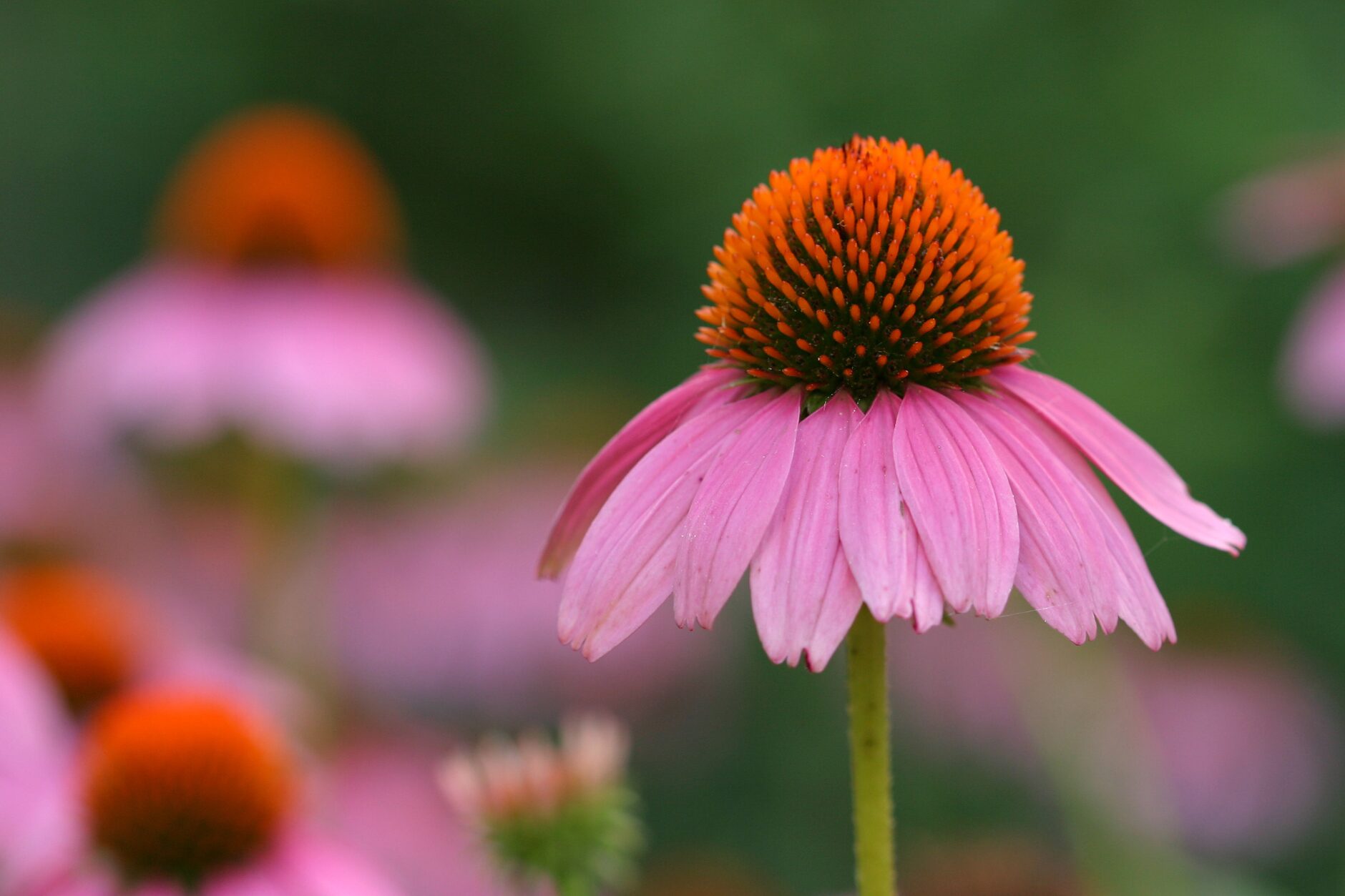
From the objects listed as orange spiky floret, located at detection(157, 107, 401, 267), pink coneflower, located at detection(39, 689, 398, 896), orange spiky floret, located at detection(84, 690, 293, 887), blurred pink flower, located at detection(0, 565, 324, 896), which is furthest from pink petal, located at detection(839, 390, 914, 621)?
orange spiky floret, located at detection(157, 107, 401, 267)

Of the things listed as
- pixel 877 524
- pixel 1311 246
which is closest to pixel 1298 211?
pixel 1311 246

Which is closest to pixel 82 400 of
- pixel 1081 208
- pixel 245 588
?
pixel 245 588

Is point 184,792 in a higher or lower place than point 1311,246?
lower

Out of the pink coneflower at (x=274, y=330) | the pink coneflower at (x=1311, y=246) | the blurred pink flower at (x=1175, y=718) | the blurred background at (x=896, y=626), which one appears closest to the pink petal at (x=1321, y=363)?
the pink coneflower at (x=1311, y=246)

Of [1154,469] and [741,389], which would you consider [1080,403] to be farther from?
[741,389]

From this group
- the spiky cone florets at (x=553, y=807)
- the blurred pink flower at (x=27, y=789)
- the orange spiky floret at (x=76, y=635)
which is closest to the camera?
the spiky cone florets at (x=553, y=807)

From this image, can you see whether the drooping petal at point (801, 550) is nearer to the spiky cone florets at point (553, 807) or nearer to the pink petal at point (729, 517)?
the pink petal at point (729, 517)

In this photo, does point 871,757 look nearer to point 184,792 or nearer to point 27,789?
point 184,792
